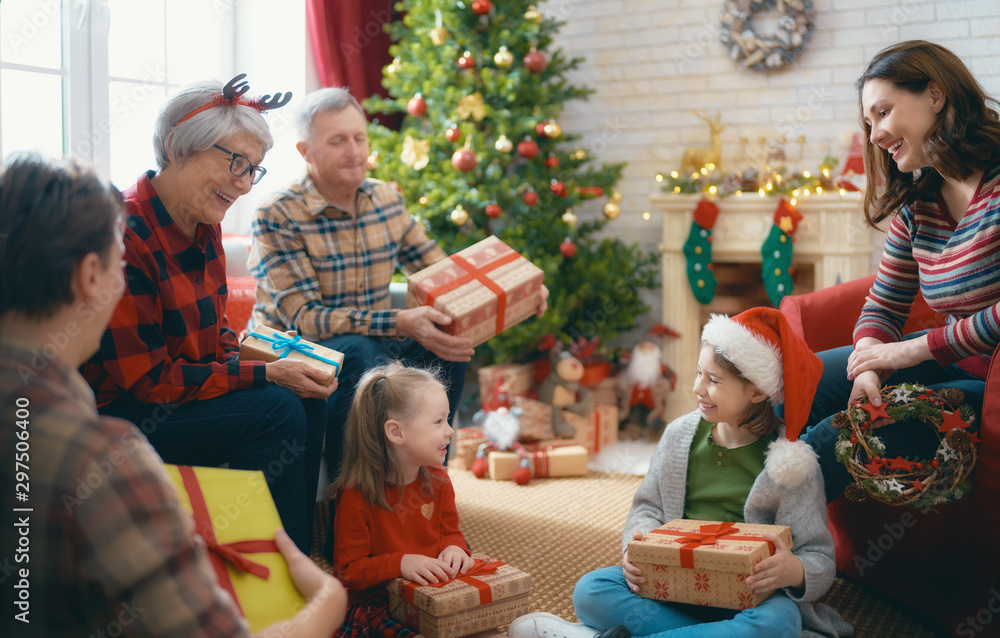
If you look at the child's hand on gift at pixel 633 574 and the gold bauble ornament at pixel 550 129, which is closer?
the child's hand on gift at pixel 633 574

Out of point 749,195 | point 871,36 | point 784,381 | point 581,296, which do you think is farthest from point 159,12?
point 871,36

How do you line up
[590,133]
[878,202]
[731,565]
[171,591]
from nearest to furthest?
[171,591], [731,565], [878,202], [590,133]

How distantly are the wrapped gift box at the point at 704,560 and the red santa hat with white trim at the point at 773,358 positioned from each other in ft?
0.88

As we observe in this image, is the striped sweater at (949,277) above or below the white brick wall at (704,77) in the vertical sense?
below

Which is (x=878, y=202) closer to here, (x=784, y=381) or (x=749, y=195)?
(x=784, y=381)

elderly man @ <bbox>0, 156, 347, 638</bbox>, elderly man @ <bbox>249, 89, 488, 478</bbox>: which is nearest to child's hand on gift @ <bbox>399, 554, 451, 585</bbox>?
elderly man @ <bbox>249, 89, 488, 478</bbox>

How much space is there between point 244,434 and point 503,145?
6.79 ft

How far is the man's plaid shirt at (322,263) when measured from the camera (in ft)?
7.54

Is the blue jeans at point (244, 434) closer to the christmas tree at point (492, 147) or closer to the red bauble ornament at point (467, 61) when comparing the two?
the christmas tree at point (492, 147)

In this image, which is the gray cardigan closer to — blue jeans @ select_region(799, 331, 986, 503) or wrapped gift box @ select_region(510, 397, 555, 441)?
blue jeans @ select_region(799, 331, 986, 503)

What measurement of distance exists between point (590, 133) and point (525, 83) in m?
0.83

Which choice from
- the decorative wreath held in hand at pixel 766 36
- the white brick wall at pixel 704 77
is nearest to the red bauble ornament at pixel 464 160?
the white brick wall at pixel 704 77

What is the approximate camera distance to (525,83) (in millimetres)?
3596

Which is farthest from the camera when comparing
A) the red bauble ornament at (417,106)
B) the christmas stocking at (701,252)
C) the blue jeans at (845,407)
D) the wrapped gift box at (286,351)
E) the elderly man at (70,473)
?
the christmas stocking at (701,252)
